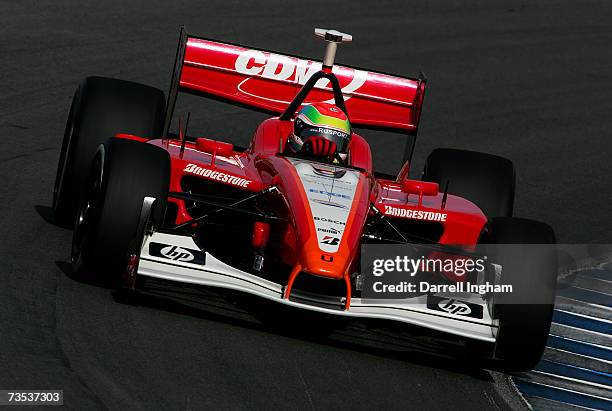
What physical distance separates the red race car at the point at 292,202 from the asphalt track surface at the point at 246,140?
Result: 36 cm

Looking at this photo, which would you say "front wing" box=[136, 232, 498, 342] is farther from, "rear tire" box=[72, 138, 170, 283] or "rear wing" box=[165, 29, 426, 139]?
"rear wing" box=[165, 29, 426, 139]

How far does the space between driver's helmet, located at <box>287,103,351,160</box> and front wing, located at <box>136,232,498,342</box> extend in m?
1.76

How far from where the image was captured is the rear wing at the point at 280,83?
1150 centimetres

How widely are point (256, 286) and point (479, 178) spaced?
10.7ft

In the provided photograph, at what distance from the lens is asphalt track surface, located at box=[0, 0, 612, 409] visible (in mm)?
7527

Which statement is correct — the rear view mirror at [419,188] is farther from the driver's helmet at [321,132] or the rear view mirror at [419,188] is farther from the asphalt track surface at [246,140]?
the asphalt track surface at [246,140]

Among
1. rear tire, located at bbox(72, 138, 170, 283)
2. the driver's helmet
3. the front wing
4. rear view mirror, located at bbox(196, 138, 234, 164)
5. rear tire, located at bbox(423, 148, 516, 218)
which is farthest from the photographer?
rear tire, located at bbox(423, 148, 516, 218)

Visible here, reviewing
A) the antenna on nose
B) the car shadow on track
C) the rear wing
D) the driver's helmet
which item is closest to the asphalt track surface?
the car shadow on track

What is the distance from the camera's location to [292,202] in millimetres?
8797

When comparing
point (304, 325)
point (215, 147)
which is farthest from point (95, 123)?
point (304, 325)

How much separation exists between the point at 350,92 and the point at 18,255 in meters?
3.76

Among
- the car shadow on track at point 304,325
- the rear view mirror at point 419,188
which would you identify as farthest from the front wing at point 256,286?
the rear view mirror at point 419,188

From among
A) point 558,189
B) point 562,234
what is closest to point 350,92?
point 562,234

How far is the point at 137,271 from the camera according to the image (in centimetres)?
805
